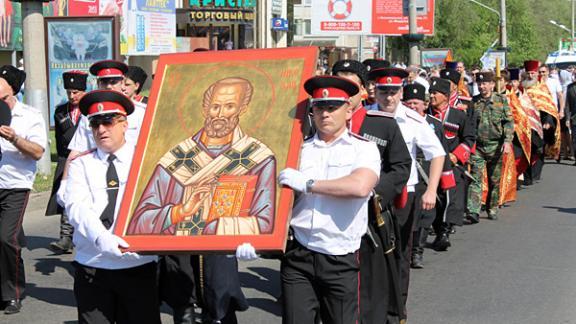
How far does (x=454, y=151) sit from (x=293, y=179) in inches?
255

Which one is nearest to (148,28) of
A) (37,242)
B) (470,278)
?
(37,242)

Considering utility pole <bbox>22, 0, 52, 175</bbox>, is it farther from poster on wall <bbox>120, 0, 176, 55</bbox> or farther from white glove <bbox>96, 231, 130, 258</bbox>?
poster on wall <bbox>120, 0, 176, 55</bbox>

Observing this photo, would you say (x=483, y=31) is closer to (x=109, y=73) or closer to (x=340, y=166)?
(x=109, y=73)

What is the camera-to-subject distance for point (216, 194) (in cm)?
510

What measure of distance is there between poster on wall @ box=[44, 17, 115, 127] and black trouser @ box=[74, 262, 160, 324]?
13.6 m

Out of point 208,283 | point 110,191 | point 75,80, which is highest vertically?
point 75,80

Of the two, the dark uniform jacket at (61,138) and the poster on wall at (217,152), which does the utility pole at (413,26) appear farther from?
the poster on wall at (217,152)

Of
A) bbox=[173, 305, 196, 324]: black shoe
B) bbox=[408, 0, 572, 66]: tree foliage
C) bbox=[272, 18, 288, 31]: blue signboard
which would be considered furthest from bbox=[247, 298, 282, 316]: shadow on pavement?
bbox=[408, 0, 572, 66]: tree foliage

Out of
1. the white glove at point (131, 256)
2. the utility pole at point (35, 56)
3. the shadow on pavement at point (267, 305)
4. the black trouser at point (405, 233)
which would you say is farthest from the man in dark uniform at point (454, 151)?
the utility pole at point (35, 56)

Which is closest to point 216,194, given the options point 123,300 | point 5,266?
point 123,300

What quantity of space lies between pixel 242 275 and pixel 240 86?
423cm

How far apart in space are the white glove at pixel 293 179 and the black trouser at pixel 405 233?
85.5 inches

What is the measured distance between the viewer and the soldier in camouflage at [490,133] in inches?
516

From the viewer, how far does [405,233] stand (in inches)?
286
